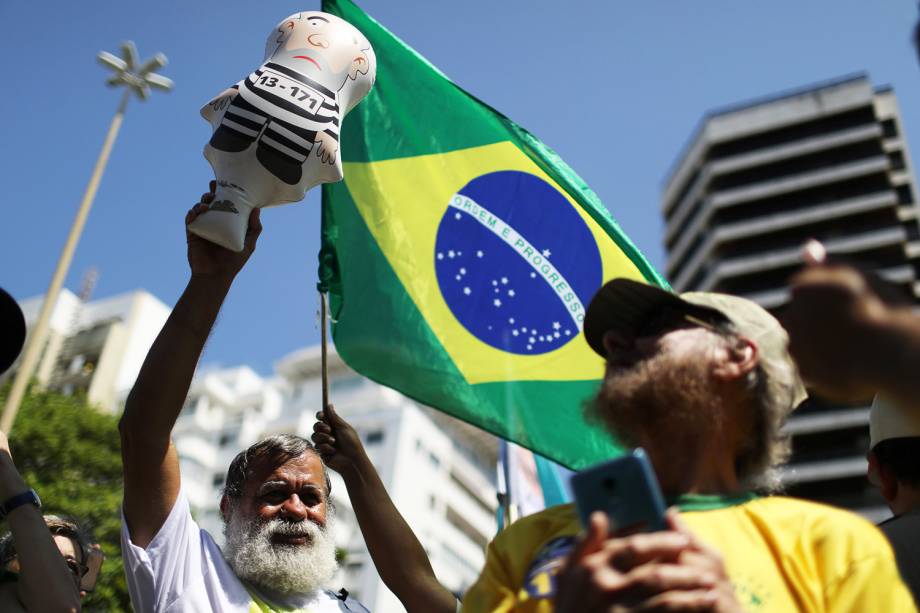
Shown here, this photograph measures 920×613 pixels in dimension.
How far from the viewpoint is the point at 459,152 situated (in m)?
4.81

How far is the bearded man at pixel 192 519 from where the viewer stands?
250cm

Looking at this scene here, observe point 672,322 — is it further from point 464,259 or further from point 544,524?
point 464,259

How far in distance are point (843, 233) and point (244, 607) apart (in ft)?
A: 162

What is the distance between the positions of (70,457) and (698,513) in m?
21.2

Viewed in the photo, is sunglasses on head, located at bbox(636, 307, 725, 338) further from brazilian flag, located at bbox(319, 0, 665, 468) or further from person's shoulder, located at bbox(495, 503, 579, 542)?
brazilian flag, located at bbox(319, 0, 665, 468)

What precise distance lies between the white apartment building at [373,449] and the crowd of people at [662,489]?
3515cm

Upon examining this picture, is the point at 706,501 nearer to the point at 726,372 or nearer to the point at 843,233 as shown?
the point at 726,372

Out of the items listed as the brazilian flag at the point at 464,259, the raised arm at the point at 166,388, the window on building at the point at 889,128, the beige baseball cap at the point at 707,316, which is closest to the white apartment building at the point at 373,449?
the window on building at the point at 889,128

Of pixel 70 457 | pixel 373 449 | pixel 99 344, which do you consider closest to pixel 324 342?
pixel 70 457

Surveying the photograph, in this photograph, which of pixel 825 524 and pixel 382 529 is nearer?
pixel 825 524

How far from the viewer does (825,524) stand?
1676mm

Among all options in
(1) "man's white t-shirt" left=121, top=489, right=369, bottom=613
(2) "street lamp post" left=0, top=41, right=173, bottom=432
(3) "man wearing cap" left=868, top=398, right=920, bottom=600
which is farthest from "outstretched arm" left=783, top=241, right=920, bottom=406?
(2) "street lamp post" left=0, top=41, right=173, bottom=432

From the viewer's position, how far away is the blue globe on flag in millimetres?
4477

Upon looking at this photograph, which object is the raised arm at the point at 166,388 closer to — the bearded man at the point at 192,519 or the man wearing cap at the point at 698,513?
the bearded man at the point at 192,519
